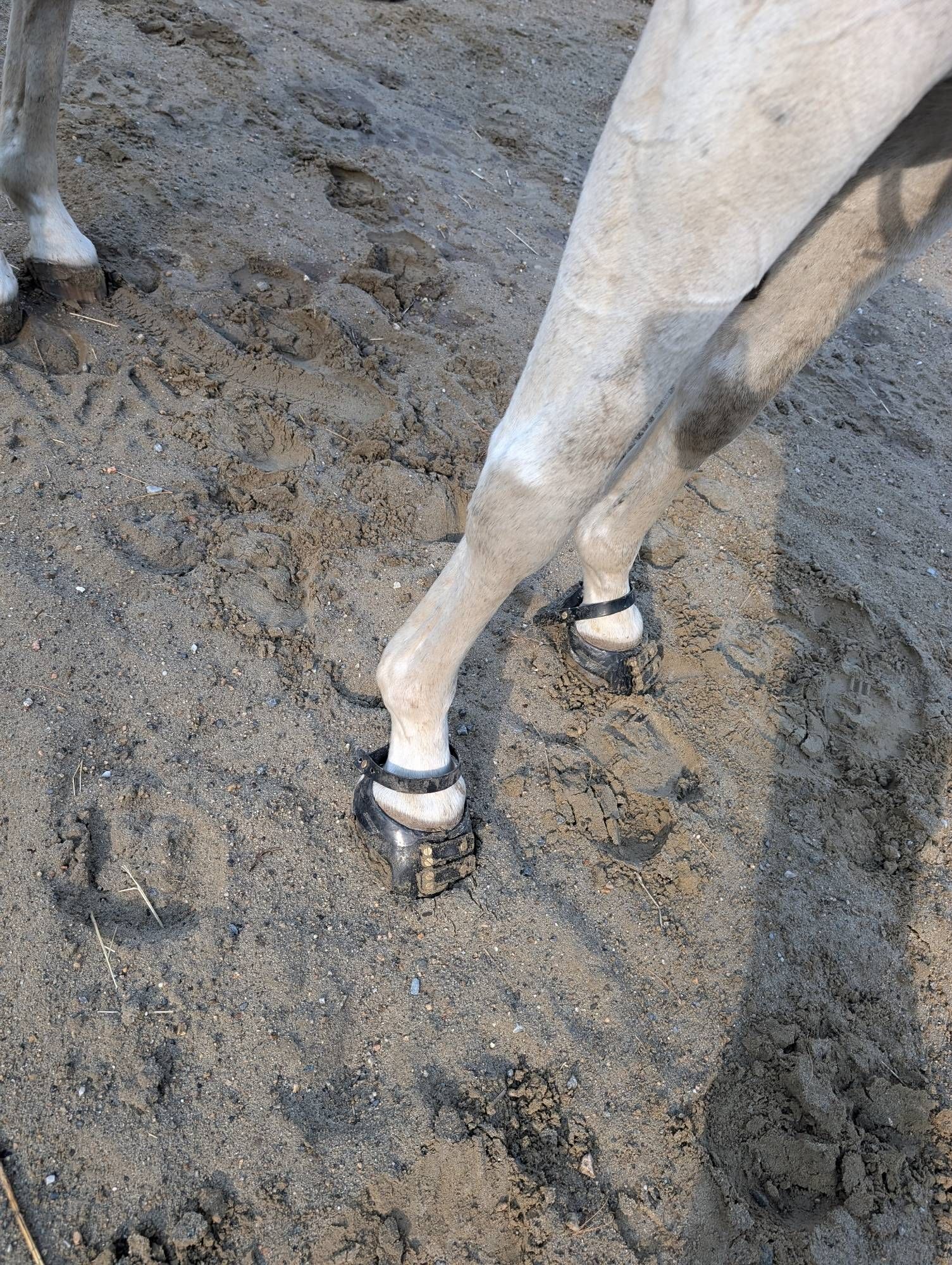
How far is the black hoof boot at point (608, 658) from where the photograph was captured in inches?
94.0

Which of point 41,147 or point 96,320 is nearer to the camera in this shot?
point 41,147

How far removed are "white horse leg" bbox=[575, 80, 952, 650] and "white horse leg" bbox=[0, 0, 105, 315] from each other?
1.81m

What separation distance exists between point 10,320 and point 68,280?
10.9 inches

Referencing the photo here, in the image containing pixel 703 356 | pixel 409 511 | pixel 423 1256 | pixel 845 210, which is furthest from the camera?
pixel 409 511

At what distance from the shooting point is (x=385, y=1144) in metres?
1.56

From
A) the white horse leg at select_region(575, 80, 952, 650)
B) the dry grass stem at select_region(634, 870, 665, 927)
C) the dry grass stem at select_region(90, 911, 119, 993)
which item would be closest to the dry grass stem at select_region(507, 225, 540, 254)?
the white horse leg at select_region(575, 80, 952, 650)

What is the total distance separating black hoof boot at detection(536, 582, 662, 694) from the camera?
239 cm

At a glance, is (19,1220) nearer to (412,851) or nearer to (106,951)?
(106,951)

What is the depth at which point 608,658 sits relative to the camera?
2.39 meters

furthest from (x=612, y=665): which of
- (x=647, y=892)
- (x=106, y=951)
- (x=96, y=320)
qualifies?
(x=96, y=320)

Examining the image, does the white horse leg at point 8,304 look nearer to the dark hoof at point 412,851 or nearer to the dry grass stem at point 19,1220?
the dark hoof at point 412,851

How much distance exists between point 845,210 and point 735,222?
726 mm

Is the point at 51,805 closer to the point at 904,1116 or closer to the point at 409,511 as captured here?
the point at 409,511

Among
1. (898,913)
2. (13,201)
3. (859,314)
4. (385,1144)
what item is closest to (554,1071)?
(385,1144)
